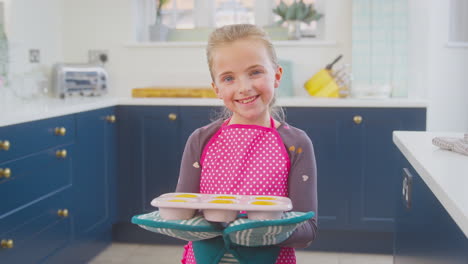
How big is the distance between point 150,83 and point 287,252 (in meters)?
3.02

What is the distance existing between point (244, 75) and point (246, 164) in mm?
192

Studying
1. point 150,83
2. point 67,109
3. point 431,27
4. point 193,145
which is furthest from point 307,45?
point 193,145

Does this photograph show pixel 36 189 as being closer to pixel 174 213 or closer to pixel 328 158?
pixel 328 158

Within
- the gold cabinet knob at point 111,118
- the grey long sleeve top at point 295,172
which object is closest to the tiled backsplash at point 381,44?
the gold cabinet knob at point 111,118

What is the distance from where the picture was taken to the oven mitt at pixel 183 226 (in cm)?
100

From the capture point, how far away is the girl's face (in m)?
1.26

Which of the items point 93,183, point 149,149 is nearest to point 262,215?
point 93,183

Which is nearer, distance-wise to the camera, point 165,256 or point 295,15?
point 165,256

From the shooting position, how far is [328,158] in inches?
140

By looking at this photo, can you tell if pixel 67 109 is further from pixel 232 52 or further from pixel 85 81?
pixel 232 52

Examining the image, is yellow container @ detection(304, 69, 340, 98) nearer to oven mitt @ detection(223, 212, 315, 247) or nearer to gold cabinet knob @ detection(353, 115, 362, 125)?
gold cabinet knob @ detection(353, 115, 362, 125)

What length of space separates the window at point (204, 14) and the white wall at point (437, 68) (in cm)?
72

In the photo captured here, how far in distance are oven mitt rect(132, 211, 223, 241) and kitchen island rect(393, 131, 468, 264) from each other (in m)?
0.38

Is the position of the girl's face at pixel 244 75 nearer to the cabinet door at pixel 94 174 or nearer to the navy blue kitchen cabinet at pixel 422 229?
the navy blue kitchen cabinet at pixel 422 229
